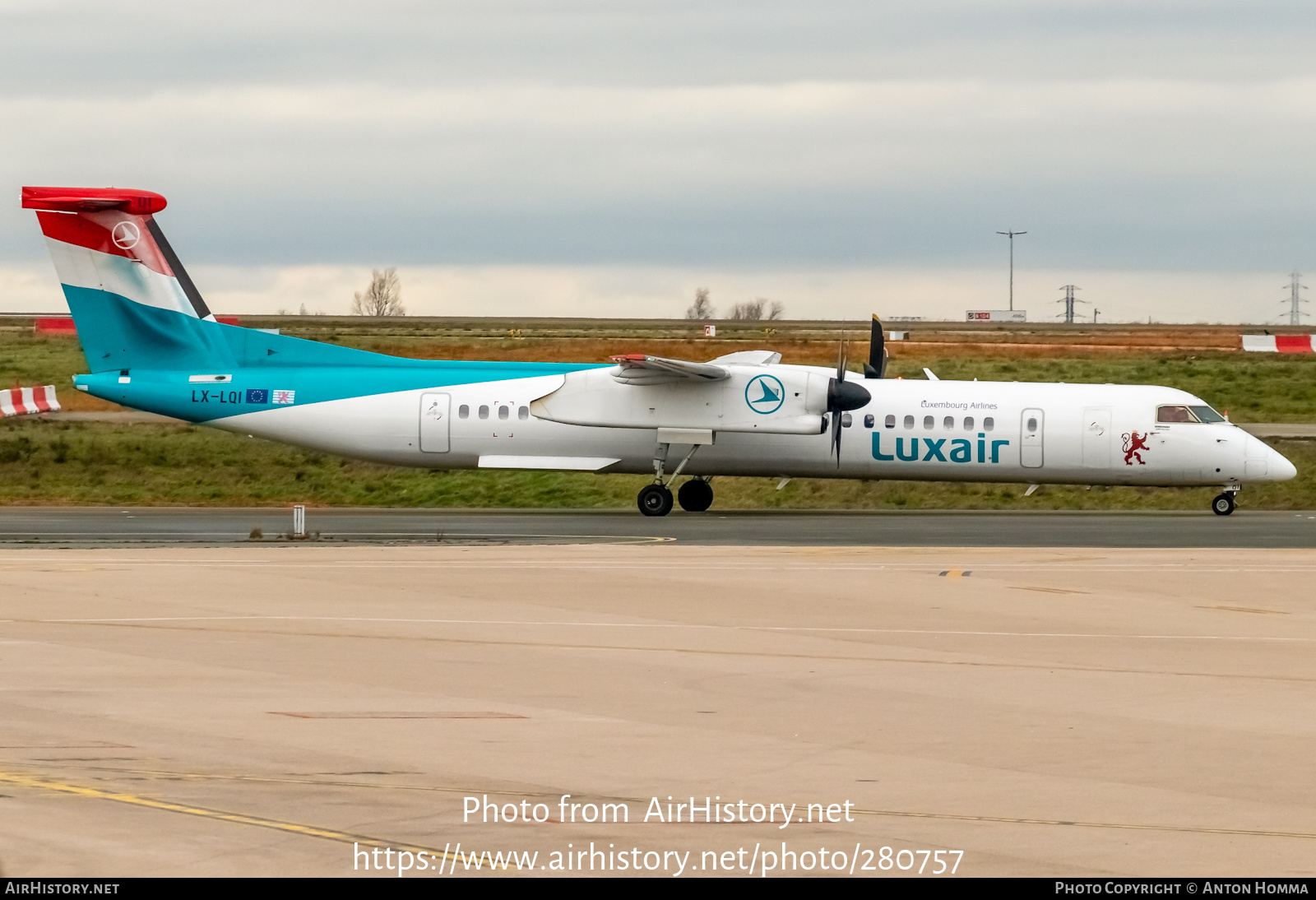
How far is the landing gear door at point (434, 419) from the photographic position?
103ft

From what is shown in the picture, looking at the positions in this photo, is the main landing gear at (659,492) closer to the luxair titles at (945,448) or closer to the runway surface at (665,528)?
the runway surface at (665,528)

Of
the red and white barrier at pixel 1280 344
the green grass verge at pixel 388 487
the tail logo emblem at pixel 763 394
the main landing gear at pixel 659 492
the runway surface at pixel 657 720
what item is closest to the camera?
the runway surface at pixel 657 720

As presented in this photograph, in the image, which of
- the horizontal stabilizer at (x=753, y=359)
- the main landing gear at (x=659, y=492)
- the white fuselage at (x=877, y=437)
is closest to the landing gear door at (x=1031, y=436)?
the white fuselage at (x=877, y=437)

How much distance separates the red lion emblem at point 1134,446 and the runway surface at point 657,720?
34.0ft

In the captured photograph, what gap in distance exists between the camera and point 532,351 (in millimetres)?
63031

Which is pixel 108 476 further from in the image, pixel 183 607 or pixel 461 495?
pixel 183 607

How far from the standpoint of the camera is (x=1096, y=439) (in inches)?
1214

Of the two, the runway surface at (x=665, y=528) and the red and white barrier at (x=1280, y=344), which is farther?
the red and white barrier at (x=1280, y=344)

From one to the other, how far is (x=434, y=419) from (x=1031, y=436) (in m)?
12.4

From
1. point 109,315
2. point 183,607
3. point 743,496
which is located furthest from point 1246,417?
point 183,607

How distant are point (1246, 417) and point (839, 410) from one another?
2153 centimetres

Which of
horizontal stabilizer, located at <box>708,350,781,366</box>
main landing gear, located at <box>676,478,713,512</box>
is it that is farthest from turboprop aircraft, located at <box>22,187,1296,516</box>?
main landing gear, located at <box>676,478,713,512</box>

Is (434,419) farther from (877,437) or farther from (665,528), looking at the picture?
(877,437)

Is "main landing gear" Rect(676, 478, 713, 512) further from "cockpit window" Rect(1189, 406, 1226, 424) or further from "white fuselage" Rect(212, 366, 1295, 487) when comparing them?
"cockpit window" Rect(1189, 406, 1226, 424)
